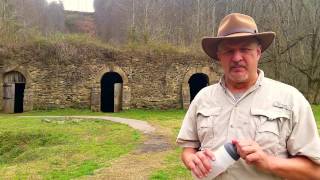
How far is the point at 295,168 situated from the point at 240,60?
0.68m

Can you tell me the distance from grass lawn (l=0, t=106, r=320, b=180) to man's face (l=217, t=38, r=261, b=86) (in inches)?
215

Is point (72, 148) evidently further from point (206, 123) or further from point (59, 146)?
point (206, 123)

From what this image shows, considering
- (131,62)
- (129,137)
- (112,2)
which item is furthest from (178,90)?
(112,2)

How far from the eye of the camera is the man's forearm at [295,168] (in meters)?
2.25

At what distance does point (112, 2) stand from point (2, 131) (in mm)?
26600

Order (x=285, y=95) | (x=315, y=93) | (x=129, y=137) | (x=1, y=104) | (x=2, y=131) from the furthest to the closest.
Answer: (x=315, y=93) → (x=1, y=104) → (x=2, y=131) → (x=129, y=137) → (x=285, y=95)

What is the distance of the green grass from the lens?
8555 mm

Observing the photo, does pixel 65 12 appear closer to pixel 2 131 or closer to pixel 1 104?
pixel 1 104

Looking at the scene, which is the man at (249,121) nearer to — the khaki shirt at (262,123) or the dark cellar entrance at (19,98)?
the khaki shirt at (262,123)

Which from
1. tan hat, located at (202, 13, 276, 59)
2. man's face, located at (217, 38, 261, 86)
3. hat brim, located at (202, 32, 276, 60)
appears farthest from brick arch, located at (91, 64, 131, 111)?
man's face, located at (217, 38, 261, 86)

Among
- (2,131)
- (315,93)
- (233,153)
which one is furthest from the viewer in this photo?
(315,93)

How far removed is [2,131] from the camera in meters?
14.2

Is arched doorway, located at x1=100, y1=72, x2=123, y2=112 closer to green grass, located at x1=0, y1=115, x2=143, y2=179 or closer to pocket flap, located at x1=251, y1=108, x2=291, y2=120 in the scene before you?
green grass, located at x1=0, y1=115, x2=143, y2=179

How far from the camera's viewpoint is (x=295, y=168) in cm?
227
